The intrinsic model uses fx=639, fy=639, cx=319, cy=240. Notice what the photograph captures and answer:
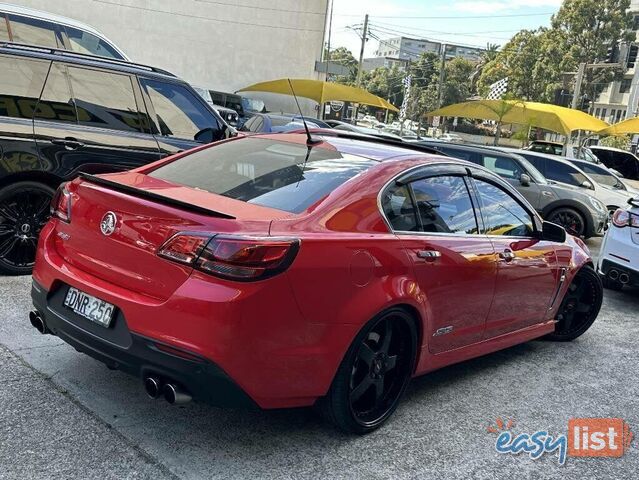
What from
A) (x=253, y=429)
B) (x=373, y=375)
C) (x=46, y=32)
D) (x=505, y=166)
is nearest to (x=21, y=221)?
(x=253, y=429)

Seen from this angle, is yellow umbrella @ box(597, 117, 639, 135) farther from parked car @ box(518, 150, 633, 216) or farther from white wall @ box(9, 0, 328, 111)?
white wall @ box(9, 0, 328, 111)

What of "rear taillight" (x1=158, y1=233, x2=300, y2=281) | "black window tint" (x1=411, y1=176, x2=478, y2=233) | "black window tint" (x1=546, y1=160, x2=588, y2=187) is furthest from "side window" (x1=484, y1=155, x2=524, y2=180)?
"rear taillight" (x1=158, y1=233, x2=300, y2=281)

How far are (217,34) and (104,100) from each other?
2941 cm

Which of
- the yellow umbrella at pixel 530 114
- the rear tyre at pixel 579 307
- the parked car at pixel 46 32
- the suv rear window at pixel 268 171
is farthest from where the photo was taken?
the yellow umbrella at pixel 530 114

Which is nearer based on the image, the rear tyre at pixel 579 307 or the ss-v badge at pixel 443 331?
the ss-v badge at pixel 443 331

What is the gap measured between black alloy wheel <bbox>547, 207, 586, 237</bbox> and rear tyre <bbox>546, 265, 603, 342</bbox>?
6473 millimetres

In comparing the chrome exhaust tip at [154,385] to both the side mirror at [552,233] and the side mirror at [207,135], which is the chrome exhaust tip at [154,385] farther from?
the side mirror at [207,135]

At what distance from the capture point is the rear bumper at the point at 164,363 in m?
2.73

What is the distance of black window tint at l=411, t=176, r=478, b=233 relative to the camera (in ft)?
12.3

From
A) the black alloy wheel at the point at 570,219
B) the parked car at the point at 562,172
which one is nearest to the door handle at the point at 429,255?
the black alloy wheel at the point at 570,219

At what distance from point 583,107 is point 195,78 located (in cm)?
3698

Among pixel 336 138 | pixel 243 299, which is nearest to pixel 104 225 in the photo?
pixel 243 299

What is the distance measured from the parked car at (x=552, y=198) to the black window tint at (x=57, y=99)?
7.54 metres

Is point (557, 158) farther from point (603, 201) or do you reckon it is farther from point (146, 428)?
point (146, 428)
